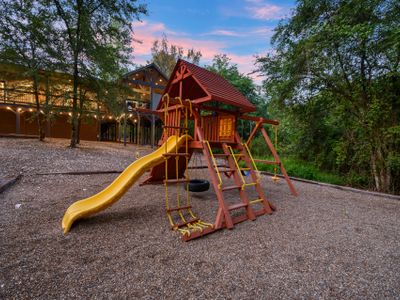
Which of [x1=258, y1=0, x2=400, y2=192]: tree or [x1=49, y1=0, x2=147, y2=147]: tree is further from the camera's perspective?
[x1=49, y1=0, x2=147, y2=147]: tree

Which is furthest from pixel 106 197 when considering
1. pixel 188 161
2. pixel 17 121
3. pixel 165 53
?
pixel 165 53

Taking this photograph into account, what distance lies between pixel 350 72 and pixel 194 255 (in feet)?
22.4

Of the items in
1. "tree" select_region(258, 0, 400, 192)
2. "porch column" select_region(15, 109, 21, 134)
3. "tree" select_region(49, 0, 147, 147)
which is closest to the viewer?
"tree" select_region(258, 0, 400, 192)

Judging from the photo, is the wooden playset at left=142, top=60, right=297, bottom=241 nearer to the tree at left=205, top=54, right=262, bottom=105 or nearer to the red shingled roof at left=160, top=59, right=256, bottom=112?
the red shingled roof at left=160, top=59, right=256, bottom=112

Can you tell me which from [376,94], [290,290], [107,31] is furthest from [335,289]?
[107,31]

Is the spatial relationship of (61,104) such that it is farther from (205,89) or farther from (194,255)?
(194,255)

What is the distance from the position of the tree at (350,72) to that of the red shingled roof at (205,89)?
2.86 meters

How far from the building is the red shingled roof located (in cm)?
433

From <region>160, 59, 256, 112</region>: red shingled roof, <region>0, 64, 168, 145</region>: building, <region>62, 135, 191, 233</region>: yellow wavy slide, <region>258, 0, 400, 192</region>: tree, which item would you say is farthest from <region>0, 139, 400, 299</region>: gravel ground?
<region>0, 64, 168, 145</region>: building

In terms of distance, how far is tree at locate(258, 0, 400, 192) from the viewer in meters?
4.69

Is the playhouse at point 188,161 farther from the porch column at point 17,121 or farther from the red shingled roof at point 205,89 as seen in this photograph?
the porch column at point 17,121

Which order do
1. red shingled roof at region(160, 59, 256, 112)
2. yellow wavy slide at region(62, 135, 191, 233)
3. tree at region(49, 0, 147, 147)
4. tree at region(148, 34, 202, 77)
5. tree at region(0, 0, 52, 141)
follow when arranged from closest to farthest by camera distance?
yellow wavy slide at region(62, 135, 191, 233)
red shingled roof at region(160, 59, 256, 112)
tree at region(0, 0, 52, 141)
tree at region(49, 0, 147, 147)
tree at region(148, 34, 202, 77)

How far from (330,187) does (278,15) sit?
20.1 ft

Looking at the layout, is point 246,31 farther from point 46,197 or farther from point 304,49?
point 46,197
